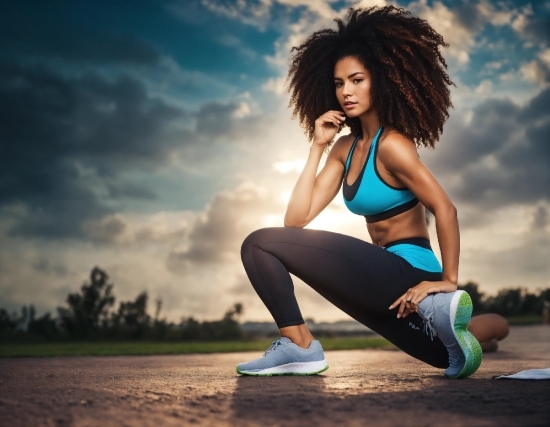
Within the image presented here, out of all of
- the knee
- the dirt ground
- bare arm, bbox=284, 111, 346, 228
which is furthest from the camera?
bare arm, bbox=284, 111, 346, 228

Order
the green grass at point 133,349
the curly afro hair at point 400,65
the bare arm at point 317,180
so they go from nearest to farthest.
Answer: the curly afro hair at point 400,65 → the bare arm at point 317,180 → the green grass at point 133,349

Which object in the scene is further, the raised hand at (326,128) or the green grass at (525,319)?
the green grass at (525,319)

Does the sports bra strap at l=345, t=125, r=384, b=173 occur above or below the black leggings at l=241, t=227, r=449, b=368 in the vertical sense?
above

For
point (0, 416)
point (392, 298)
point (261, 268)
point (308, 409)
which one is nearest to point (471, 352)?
point (392, 298)

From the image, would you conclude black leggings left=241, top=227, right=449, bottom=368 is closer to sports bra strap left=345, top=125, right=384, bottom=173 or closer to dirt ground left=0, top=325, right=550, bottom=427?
dirt ground left=0, top=325, right=550, bottom=427

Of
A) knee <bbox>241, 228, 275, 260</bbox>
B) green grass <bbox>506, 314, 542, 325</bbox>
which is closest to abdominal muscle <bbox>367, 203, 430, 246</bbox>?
knee <bbox>241, 228, 275, 260</bbox>

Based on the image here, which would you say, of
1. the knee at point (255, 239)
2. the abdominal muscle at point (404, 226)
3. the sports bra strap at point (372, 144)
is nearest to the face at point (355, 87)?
the sports bra strap at point (372, 144)

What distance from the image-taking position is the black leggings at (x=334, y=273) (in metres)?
3.61

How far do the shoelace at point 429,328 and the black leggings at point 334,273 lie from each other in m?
0.05

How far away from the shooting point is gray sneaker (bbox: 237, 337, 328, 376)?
3.63m

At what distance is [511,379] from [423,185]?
4.03 feet

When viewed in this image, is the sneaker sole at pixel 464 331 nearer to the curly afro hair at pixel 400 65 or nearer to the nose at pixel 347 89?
the curly afro hair at pixel 400 65

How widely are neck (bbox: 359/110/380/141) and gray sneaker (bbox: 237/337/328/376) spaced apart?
1561mm

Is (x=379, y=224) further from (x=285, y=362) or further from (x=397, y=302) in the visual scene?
(x=285, y=362)
